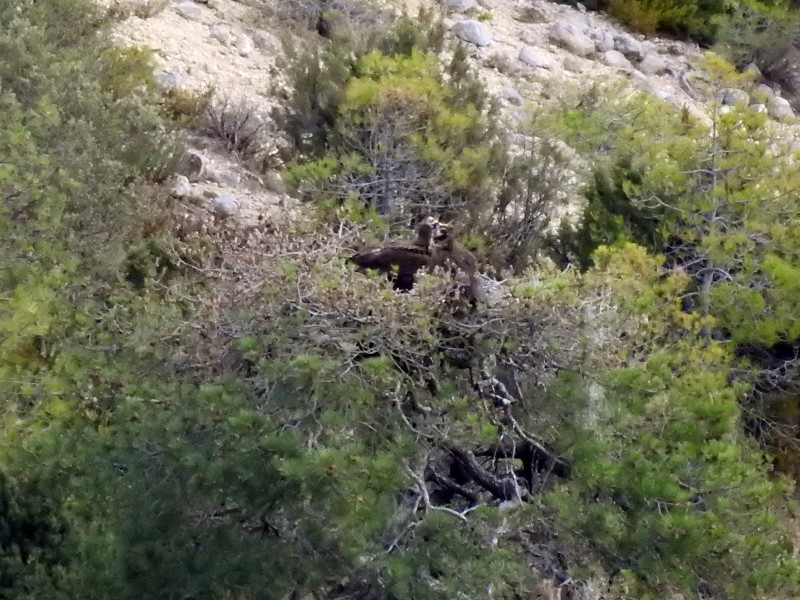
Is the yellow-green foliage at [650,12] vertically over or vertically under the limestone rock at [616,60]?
over

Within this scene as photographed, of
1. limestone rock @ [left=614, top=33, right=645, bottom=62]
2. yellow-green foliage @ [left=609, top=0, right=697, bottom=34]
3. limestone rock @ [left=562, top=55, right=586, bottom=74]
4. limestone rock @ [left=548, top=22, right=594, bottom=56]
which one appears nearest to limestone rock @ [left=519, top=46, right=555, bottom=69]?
limestone rock @ [left=562, top=55, right=586, bottom=74]

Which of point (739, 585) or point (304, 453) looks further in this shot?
point (739, 585)

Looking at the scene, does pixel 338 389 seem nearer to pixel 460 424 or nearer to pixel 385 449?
pixel 385 449

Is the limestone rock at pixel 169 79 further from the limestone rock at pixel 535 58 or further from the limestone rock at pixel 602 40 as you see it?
the limestone rock at pixel 602 40

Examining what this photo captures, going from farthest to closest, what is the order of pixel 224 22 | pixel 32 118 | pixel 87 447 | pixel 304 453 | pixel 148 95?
pixel 224 22 → pixel 148 95 → pixel 32 118 → pixel 87 447 → pixel 304 453

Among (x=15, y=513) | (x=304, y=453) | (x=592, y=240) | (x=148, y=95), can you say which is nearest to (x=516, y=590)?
(x=304, y=453)

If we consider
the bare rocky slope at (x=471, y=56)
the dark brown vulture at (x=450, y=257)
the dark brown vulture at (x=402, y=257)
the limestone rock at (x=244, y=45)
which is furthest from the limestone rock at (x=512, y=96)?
the dark brown vulture at (x=402, y=257)
